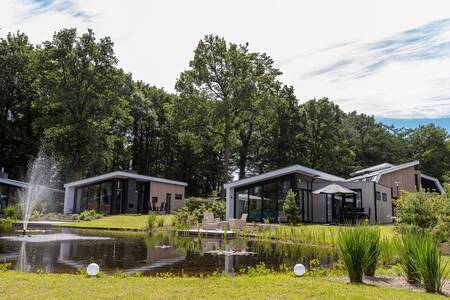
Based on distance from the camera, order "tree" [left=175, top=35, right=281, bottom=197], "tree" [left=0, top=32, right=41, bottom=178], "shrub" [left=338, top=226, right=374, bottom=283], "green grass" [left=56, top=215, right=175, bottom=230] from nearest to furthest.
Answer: "shrub" [left=338, top=226, right=374, bottom=283] < "green grass" [left=56, top=215, right=175, bottom=230] < "tree" [left=175, top=35, right=281, bottom=197] < "tree" [left=0, top=32, right=41, bottom=178]

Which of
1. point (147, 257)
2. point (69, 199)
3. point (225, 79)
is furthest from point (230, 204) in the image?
point (147, 257)

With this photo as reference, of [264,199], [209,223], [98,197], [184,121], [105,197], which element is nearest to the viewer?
[209,223]

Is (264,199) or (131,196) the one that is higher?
(131,196)

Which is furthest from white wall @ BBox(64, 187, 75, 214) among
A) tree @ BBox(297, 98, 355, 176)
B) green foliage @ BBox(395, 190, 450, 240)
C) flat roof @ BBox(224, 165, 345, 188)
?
green foliage @ BBox(395, 190, 450, 240)

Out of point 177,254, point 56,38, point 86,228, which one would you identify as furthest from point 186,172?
point 177,254

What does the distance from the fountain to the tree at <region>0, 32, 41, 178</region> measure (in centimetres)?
114

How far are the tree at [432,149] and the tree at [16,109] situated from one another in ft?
141

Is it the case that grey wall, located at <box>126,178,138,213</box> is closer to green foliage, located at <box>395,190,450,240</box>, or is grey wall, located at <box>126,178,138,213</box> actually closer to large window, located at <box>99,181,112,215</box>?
large window, located at <box>99,181,112,215</box>

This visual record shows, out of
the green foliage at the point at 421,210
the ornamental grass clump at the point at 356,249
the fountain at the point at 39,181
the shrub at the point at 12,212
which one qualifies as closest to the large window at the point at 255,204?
the green foliage at the point at 421,210

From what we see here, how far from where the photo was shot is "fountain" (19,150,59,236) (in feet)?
108

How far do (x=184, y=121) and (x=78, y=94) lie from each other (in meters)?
Result: 10.2

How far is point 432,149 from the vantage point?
4681 cm

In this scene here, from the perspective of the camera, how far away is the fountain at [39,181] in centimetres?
3294

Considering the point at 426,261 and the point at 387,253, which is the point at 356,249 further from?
the point at 387,253
